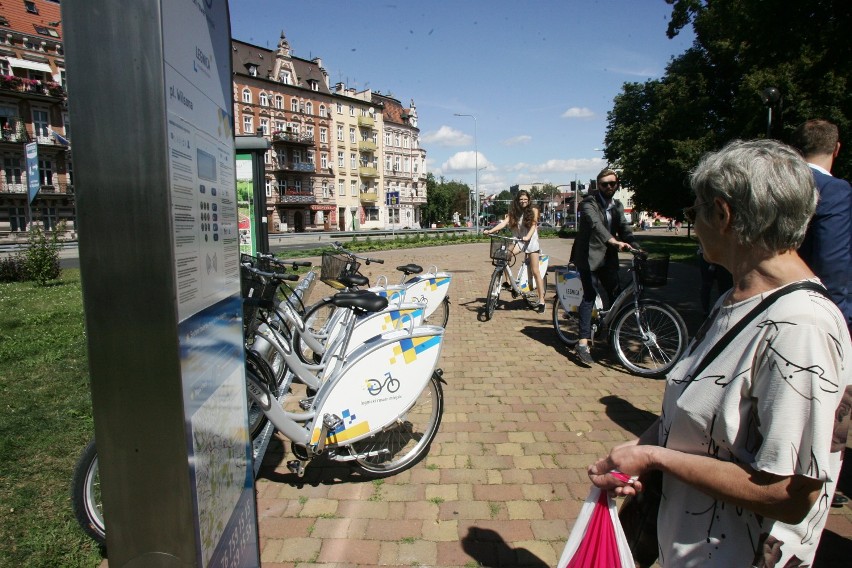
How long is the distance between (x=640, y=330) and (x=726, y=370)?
14.2 feet

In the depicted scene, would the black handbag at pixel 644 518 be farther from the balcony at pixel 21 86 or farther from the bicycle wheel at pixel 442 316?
the balcony at pixel 21 86

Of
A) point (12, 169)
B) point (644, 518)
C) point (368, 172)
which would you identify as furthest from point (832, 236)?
point (368, 172)

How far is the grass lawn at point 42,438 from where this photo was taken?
8.82 ft

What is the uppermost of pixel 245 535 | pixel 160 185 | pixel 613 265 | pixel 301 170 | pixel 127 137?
pixel 301 170

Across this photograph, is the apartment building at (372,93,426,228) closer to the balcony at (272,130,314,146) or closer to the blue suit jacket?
the balcony at (272,130,314,146)

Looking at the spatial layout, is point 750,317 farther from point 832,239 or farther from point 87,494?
point 87,494

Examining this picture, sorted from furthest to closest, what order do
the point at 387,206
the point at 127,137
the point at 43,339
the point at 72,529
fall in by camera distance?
the point at 387,206
the point at 43,339
the point at 72,529
the point at 127,137

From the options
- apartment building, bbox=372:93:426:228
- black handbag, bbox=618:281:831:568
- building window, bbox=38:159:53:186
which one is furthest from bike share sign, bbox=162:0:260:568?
apartment building, bbox=372:93:426:228

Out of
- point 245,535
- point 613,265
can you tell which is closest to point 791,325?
point 245,535

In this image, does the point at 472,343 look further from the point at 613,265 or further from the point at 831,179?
the point at 831,179

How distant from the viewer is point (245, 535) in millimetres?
1956

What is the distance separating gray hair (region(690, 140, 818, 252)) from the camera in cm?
133

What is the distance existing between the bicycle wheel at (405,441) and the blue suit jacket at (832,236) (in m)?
2.33

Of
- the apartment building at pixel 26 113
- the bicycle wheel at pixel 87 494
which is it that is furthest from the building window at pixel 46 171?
the bicycle wheel at pixel 87 494
